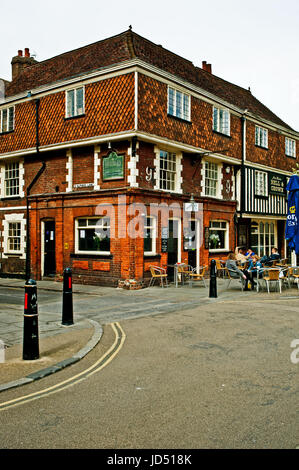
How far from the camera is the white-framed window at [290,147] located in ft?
88.8

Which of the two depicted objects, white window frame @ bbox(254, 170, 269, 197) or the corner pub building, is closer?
the corner pub building

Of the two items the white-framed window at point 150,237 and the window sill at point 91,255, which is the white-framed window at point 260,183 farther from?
the window sill at point 91,255

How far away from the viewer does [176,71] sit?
62.4 feet

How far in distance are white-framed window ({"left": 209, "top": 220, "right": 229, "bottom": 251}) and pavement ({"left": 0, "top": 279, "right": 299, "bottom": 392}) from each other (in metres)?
2.48

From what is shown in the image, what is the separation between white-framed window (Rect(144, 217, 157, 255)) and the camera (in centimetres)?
1667

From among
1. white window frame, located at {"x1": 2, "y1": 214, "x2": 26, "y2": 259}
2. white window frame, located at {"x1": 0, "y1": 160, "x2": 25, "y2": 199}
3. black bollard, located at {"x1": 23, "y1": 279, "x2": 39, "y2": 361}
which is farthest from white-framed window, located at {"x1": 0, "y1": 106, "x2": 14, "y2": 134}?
black bollard, located at {"x1": 23, "y1": 279, "x2": 39, "y2": 361}

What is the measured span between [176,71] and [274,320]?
44.3 ft

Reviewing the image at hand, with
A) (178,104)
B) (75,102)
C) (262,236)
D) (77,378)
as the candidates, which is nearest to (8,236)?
(75,102)

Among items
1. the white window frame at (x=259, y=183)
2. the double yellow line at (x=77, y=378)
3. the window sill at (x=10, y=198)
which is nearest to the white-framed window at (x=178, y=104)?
the white window frame at (x=259, y=183)

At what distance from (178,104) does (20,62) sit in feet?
38.3

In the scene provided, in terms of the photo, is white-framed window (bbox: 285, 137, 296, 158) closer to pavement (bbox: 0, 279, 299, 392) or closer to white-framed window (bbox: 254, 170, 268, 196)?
white-framed window (bbox: 254, 170, 268, 196)

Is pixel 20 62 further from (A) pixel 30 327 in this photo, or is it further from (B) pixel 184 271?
(A) pixel 30 327

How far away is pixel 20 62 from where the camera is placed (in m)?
24.2
